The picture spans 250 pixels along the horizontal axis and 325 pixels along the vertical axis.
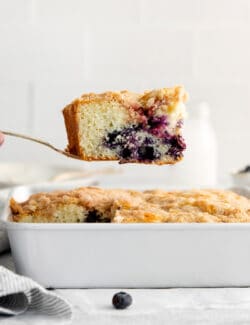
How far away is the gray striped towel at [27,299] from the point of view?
64.4 inches

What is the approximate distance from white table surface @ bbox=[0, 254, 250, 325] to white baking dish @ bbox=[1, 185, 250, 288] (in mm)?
27

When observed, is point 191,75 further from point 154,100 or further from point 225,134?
point 154,100

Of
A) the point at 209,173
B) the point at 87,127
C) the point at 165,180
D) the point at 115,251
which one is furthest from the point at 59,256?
the point at 165,180

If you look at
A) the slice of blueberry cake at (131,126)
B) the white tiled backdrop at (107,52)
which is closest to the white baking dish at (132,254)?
the slice of blueberry cake at (131,126)

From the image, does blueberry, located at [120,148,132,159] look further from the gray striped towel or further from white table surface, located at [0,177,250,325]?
the gray striped towel

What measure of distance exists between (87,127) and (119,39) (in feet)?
8.45

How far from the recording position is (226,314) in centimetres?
167

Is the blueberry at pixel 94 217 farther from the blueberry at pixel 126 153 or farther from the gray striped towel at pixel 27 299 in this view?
the gray striped towel at pixel 27 299

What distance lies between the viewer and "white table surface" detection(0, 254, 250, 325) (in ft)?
5.32

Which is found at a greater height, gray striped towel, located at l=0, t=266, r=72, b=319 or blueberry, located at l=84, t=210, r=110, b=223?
blueberry, located at l=84, t=210, r=110, b=223

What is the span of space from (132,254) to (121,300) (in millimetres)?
178

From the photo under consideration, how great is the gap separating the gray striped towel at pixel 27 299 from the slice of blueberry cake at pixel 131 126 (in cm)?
51

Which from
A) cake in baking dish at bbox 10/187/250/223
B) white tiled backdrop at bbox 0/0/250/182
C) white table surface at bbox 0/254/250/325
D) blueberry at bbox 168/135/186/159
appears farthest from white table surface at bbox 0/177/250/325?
white tiled backdrop at bbox 0/0/250/182

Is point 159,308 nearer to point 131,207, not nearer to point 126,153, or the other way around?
point 131,207
